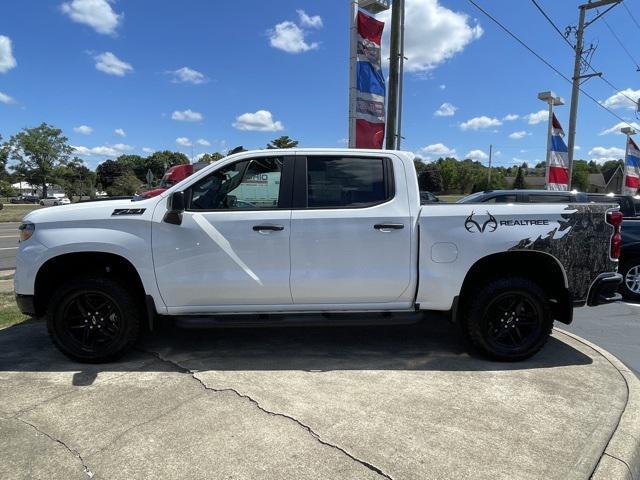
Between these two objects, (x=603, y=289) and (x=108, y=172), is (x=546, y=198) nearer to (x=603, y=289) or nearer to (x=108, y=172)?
(x=603, y=289)

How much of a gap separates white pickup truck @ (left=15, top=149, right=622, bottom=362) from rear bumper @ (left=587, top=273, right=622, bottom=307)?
0.01 meters

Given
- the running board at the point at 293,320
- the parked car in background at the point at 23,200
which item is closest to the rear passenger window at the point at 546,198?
the running board at the point at 293,320

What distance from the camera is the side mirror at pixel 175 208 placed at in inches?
162

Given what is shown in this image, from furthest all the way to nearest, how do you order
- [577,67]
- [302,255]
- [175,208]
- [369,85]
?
[577,67] → [369,85] → [302,255] → [175,208]

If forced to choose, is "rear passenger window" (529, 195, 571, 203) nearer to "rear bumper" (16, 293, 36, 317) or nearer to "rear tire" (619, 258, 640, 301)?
"rear tire" (619, 258, 640, 301)

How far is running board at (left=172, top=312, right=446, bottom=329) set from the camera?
4.30 metres

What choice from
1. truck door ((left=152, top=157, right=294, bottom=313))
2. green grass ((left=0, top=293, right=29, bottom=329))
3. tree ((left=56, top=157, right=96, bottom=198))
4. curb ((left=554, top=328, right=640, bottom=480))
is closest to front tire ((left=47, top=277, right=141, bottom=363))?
truck door ((left=152, top=157, right=294, bottom=313))

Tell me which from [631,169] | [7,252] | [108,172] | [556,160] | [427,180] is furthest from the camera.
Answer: [108,172]

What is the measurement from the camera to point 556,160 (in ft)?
54.4

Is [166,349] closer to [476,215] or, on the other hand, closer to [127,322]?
[127,322]

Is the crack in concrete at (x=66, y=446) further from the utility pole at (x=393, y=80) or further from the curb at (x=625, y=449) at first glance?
the utility pole at (x=393, y=80)

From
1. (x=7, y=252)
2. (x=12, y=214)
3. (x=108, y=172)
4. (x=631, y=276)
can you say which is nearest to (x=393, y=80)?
(x=631, y=276)

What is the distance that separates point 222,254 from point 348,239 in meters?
1.11

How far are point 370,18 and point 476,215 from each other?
21.5 ft
